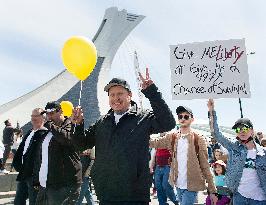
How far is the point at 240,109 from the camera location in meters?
21.8

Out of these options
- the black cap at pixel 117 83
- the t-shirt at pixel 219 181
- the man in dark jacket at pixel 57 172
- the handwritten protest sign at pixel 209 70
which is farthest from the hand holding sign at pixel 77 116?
the t-shirt at pixel 219 181

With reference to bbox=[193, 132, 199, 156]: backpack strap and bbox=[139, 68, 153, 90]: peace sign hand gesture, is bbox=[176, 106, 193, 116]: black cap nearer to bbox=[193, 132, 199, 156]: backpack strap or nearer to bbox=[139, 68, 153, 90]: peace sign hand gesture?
bbox=[193, 132, 199, 156]: backpack strap

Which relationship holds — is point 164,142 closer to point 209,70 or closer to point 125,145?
point 209,70

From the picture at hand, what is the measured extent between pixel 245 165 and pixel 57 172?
2272 mm

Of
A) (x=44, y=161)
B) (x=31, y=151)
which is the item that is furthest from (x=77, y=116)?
(x=31, y=151)

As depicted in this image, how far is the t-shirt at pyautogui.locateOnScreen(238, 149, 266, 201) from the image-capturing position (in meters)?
4.71

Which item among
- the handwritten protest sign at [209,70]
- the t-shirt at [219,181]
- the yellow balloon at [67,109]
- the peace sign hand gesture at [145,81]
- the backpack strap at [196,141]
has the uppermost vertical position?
the handwritten protest sign at [209,70]

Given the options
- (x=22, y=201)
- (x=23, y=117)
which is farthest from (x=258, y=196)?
(x=23, y=117)

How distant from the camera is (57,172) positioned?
474 centimetres

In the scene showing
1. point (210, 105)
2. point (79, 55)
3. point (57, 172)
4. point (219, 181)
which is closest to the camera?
point (79, 55)

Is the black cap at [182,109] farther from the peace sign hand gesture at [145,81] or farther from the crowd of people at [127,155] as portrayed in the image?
the peace sign hand gesture at [145,81]

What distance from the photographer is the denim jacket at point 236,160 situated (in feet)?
15.6

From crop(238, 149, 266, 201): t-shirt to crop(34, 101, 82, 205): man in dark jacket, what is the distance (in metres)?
2.00

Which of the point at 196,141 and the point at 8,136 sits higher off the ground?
the point at 8,136
